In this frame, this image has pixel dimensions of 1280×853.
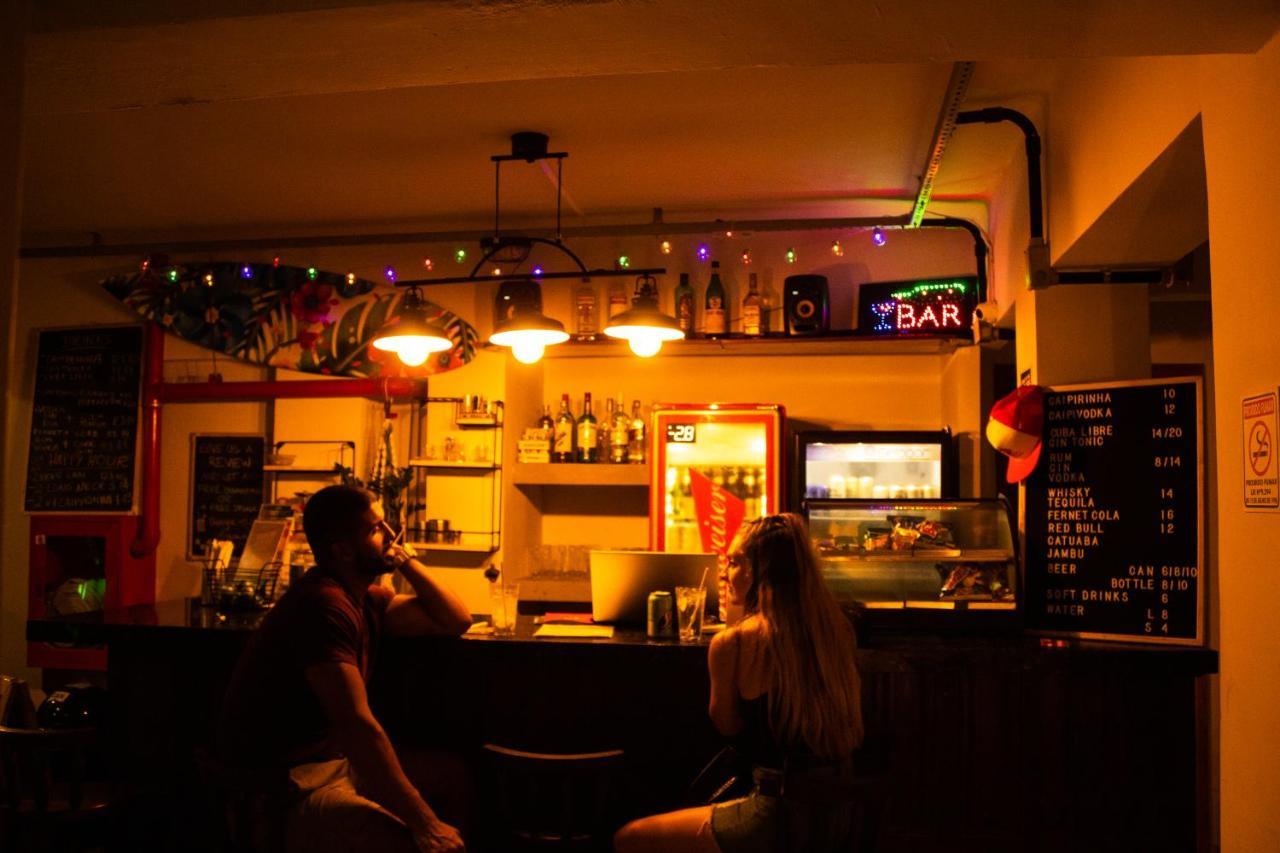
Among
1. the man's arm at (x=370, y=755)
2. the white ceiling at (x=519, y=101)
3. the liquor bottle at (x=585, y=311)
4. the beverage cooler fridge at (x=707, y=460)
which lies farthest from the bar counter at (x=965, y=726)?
the liquor bottle at (x=585, y=311)

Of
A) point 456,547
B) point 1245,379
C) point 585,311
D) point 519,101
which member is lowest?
point 456,547

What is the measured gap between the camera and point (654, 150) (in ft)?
15.7

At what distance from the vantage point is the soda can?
138 inches

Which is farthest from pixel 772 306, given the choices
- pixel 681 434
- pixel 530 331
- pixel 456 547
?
pixel 456 547

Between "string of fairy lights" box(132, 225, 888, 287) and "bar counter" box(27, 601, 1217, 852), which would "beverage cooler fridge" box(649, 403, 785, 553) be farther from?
"bar counter" box(27, 601, 1217, 852)

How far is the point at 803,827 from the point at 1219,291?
1.75 m

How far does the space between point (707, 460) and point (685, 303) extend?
0.91 m

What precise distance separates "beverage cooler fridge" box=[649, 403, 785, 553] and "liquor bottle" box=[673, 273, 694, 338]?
50 cm

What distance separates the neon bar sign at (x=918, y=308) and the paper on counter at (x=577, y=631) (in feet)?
8.33

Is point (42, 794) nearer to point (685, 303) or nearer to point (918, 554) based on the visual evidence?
point (918, 554)

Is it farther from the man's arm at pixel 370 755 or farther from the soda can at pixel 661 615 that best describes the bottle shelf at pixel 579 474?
the man's arm at pixel 370 755

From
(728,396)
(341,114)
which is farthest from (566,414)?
(341,114)

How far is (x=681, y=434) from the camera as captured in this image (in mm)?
5539

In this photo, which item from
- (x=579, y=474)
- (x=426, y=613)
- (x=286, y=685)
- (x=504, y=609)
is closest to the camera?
(x=286, y=685)
